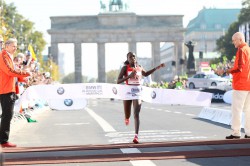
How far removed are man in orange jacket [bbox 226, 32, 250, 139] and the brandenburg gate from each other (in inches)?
4196

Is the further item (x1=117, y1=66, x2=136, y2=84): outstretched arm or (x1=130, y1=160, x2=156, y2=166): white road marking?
(x1=117, y1=66, x2=136, y2=84): outstretched arm

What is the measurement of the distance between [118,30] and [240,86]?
358 ft

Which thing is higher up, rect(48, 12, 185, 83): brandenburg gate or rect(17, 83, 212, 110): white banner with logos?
rect(48, 12, 185, 83): brandenburg gate

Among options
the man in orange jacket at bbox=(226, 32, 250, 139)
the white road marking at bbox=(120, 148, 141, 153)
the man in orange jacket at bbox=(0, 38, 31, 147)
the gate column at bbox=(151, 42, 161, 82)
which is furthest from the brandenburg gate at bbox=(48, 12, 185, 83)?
the white road marking at bbox=(120, 148, 141, 153)

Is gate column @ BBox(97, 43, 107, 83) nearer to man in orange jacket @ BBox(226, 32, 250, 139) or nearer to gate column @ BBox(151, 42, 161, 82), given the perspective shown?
gate column @ BBox(151, 42, 161, 82)

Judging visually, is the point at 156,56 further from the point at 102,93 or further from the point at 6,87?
the point at 6,87

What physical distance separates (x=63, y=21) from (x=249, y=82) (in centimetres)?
10957

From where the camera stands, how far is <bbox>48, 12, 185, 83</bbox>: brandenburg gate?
12050 cm

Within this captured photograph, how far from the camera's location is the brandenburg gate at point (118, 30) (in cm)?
12050

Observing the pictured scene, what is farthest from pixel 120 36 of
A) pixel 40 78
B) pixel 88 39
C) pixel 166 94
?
pixel 166 94

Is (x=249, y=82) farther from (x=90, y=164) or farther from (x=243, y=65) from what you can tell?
(x=90, y=164)

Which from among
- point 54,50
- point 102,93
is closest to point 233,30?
point 54,50

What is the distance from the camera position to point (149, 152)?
10672 millimetres

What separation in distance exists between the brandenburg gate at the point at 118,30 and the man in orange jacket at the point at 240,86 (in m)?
107
